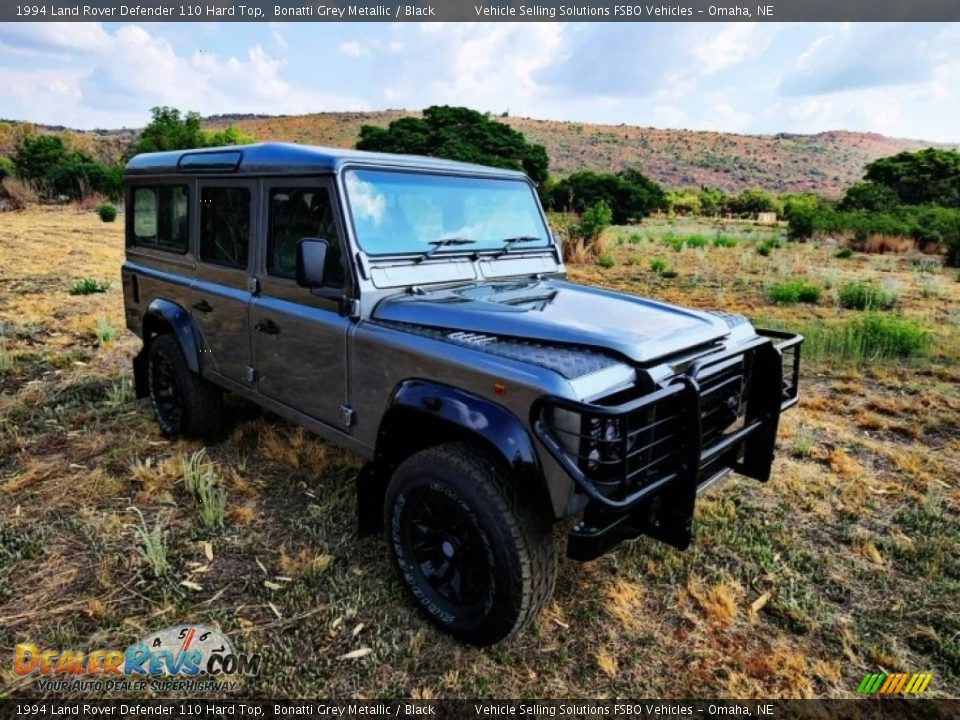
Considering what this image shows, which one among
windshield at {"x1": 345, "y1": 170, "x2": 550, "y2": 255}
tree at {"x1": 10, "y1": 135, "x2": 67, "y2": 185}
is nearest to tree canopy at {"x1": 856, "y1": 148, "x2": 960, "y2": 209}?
windshield at {"x1": 345, "y1": 170, "x2": 550, "y2": 255}

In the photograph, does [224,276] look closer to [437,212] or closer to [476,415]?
[437,212]

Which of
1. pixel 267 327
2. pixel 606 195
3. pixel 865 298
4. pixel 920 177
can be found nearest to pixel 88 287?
pixel 267 327

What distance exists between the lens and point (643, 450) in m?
2.29

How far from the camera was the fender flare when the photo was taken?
4227 mm

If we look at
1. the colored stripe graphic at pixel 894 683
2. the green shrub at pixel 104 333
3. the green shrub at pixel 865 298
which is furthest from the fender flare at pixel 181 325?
the green shrub at pixel 865 298

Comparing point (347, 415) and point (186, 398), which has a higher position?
point (347, 415)

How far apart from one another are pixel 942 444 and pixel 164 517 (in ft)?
18.1

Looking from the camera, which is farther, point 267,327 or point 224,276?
point 224,276

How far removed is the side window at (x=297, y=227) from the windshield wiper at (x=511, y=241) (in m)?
0.98

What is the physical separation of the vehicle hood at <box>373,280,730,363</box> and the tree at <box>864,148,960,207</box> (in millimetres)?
30576

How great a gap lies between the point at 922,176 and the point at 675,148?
133ft

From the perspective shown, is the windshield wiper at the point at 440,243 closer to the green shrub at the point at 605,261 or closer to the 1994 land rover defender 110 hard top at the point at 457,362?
the 1994 land rover defender 110 hard top at the point at 457,362

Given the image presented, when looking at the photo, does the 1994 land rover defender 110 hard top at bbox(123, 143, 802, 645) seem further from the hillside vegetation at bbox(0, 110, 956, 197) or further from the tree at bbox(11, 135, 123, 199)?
the hillside vegetation at bbox(0, 110, 956, 197)

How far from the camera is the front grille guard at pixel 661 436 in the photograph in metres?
2.14
